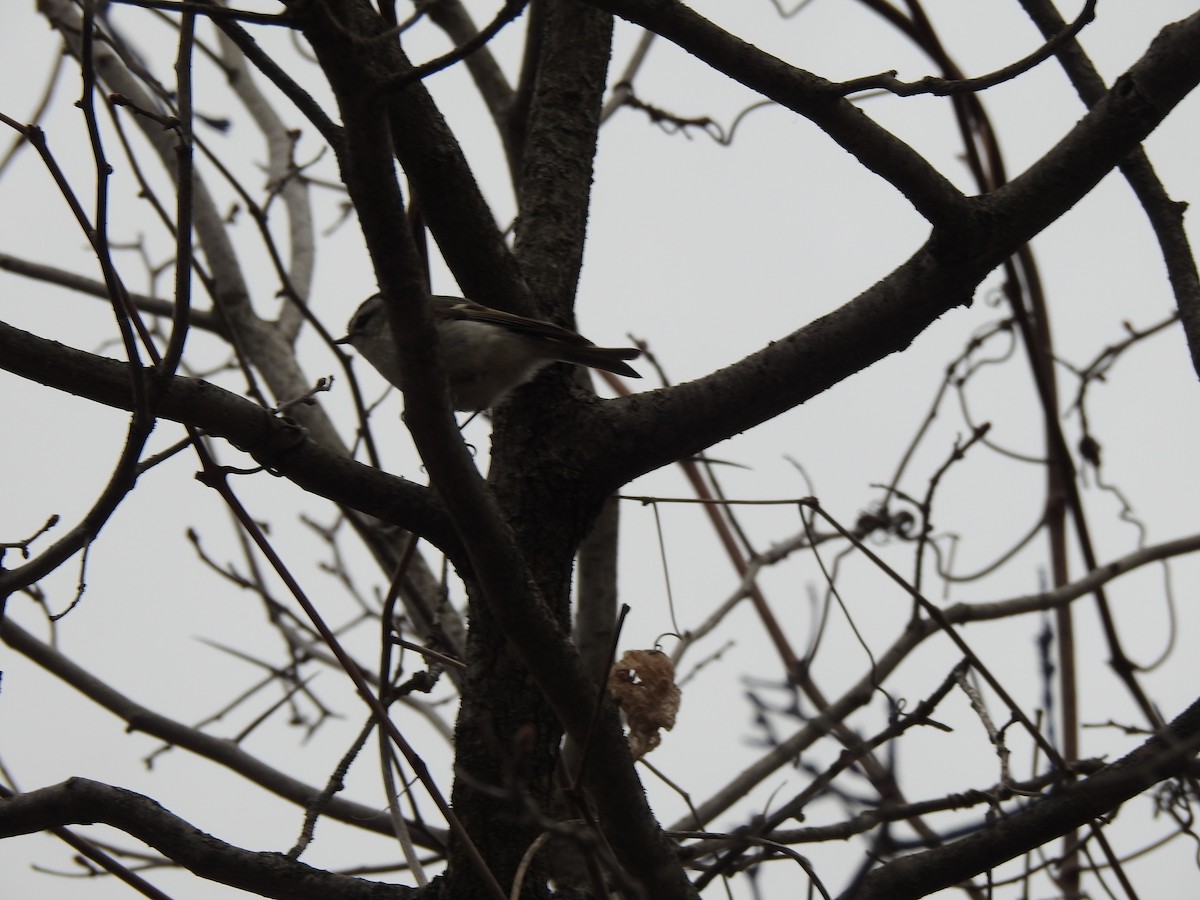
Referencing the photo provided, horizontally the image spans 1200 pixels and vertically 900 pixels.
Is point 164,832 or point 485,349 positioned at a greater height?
point 485,349

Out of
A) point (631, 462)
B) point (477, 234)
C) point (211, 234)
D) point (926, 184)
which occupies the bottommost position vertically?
point (631, 462)

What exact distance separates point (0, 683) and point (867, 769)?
1580mm

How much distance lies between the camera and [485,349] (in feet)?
10.8

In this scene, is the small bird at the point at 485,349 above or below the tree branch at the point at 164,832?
above

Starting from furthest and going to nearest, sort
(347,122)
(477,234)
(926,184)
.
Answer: (477,234) < (926,184) < (347,122)

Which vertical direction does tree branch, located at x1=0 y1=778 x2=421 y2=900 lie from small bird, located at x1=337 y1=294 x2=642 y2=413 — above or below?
below

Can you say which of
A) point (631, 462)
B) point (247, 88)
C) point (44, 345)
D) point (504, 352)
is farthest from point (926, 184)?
point (247, 88)

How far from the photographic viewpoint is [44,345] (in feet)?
6.22

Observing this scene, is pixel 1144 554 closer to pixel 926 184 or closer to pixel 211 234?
pixel 926 184

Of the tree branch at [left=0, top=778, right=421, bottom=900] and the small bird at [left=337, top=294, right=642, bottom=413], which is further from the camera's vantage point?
the small bird at [left=337, top=294, right=642, bottom=413]

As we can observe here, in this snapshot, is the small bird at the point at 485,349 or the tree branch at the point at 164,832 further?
the small bird at the point at 485,349

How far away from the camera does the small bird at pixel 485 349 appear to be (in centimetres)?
271

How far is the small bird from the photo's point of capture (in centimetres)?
271

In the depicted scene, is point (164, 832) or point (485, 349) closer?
point (164, 832)
